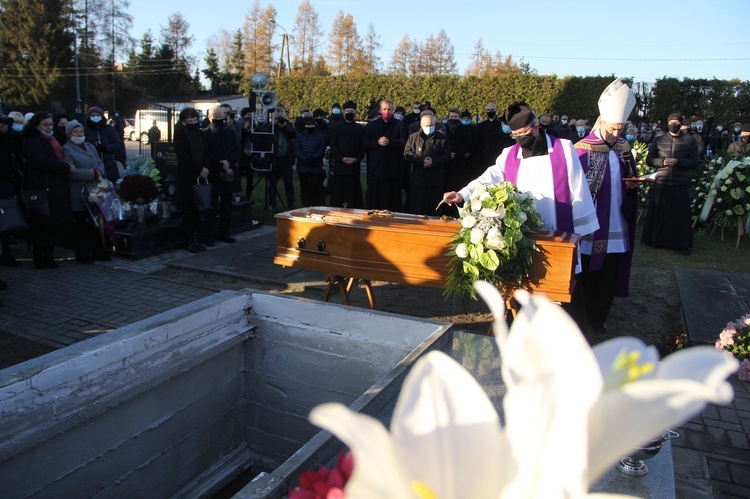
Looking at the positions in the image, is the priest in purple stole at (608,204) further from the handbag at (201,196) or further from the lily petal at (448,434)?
the handbag at (201,196)

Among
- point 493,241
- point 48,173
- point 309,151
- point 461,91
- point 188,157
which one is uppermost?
point 461,91

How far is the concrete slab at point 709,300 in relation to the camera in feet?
18.3

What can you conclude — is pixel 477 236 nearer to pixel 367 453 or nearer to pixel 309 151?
pixel 367 453

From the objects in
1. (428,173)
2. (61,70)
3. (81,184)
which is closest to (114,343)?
(81,184)

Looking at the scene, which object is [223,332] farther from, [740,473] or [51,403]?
[740,473]

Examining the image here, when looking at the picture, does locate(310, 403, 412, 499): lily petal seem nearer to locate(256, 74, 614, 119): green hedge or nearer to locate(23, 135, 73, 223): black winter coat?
locate(23, 135, 73, 223): black winter coat

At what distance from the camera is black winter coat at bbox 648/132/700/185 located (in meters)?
9.08

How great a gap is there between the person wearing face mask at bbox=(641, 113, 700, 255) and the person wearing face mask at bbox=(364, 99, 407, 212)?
4.34 m

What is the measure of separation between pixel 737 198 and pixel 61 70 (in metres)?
50.5

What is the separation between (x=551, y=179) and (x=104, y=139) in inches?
336

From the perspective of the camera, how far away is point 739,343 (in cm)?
489

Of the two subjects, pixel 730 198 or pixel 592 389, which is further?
pixel 730 198

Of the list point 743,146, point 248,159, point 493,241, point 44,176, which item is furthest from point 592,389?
point 743,146

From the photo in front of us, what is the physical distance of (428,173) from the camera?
9.80 meters
